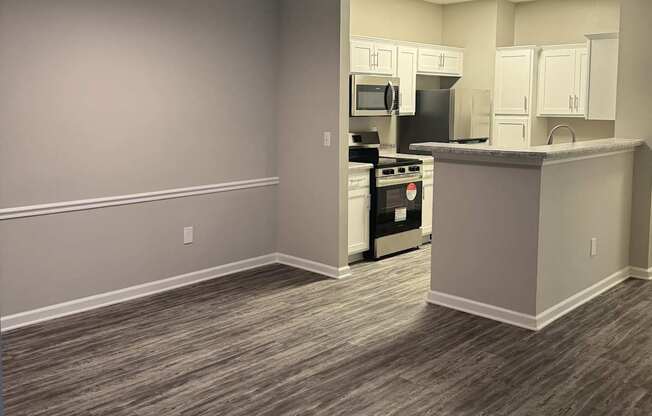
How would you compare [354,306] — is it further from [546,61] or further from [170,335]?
[546,61]

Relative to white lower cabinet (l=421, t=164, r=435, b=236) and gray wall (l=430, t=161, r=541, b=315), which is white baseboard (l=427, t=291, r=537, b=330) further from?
white lower cabinet (l=421, t=164, r=435, b=236)

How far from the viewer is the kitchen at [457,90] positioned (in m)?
5.71

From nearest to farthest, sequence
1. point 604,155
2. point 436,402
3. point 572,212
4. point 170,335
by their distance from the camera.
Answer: point 436,402 → point 170,335 → point 572,212 → point 604,155

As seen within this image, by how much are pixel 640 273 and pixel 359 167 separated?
2.46 metres

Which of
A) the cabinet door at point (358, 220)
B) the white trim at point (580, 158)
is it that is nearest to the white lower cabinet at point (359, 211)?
the cabinet door at point (358, 220)

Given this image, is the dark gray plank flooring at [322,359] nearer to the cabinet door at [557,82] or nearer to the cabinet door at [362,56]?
the cabinet door at [362,56]

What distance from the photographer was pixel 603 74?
6.30 metres

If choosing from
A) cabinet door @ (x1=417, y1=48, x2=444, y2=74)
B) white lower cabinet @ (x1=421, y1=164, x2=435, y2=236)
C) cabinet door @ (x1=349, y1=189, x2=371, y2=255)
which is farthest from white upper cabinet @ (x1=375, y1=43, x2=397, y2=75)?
cabinet door @ (x1=349, y1=189, x2=371, y2=255)

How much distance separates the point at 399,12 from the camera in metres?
7.18

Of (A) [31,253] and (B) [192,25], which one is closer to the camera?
(A) [31,253]

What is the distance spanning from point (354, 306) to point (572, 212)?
1609mm

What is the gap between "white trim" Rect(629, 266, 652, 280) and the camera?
5094 millimetres

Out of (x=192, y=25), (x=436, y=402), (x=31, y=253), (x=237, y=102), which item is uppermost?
(x=192, y=25)

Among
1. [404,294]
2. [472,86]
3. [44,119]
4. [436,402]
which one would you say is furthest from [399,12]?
[436,402]
